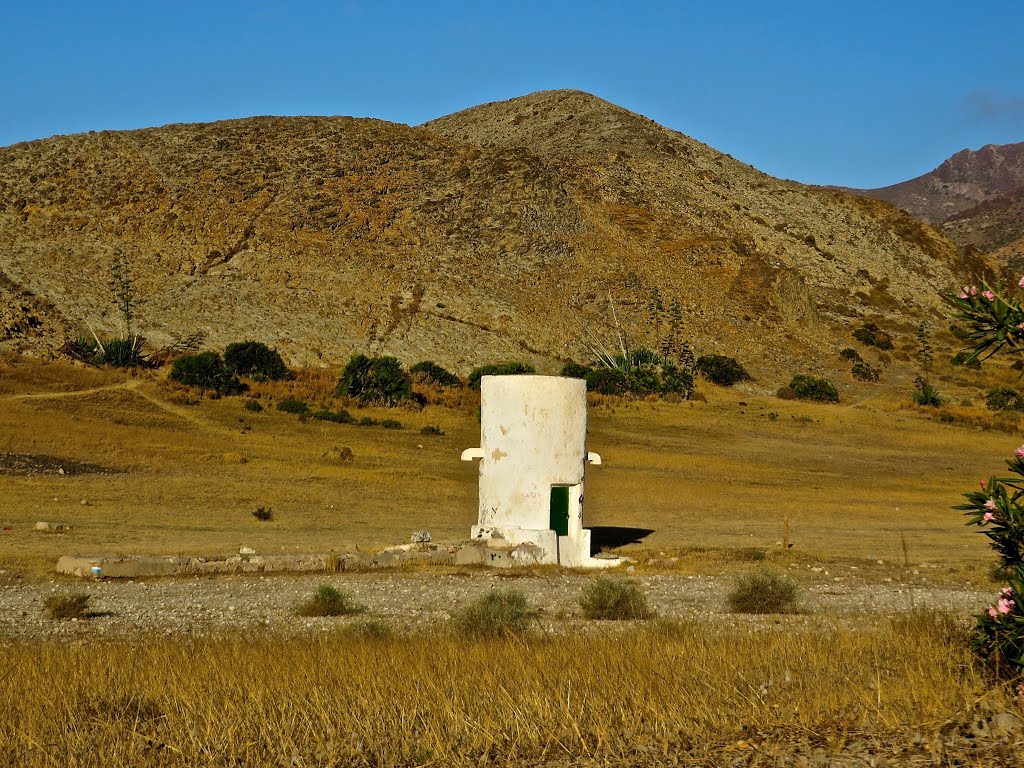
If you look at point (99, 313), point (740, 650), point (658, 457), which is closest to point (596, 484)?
point (658, 457)

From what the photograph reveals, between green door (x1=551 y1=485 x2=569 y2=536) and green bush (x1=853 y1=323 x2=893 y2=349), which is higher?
green bush (x1=853 y1=323 x2=893 y2=349)

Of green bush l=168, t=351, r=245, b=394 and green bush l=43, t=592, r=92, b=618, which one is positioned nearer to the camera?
green bush l=43, t=592, r=92, b=618

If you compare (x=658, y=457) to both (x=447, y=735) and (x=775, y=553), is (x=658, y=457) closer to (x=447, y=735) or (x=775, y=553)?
(x=775, y=553)

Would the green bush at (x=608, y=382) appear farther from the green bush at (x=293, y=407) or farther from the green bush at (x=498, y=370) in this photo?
the green bush at (x=293, y=407)

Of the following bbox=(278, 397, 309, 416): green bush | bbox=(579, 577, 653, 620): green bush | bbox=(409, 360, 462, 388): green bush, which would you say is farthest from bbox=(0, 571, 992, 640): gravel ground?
bbox=(409, 360, 462, 388): green bush

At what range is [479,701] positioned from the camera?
646cm

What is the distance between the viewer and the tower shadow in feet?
66.8

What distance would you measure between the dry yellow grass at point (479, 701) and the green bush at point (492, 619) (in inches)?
47.2

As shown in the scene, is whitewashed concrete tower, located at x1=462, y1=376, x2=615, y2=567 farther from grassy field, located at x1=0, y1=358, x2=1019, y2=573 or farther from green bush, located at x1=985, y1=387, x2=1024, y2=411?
green bush, located at x1=985, y1=387, x2=1024, y2=411

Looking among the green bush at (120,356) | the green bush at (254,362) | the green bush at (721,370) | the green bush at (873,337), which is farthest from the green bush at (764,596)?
the green bush at (873,337)

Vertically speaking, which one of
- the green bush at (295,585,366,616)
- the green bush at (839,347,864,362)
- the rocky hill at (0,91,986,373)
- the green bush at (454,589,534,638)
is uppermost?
the rocky hill at (0,91,986,373)

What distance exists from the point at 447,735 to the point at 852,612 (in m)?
8.10

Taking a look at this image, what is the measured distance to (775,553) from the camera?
19.3 metres

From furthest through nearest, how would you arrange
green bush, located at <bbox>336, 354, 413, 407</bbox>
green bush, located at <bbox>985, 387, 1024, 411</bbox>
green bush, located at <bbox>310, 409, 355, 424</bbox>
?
green bush, located at <bbox>985, 387, 1024, 411</bbox> → green bush, located at <bbox>336, 354, 413, 407</bbox> → green bush, located at <bbox>310, 409, 355, 424</bbox>
